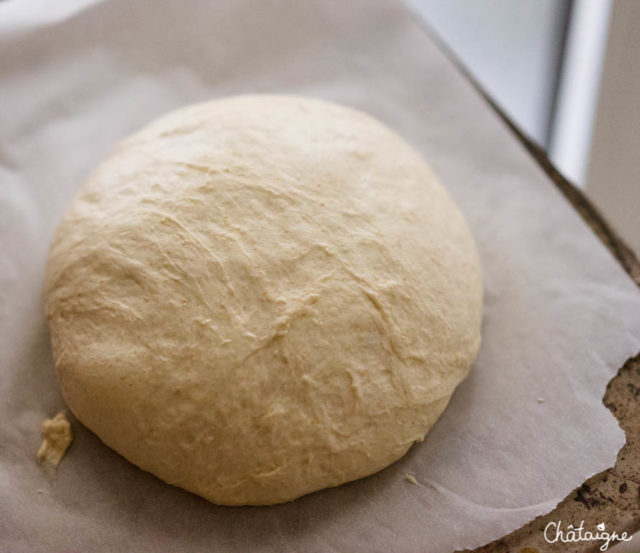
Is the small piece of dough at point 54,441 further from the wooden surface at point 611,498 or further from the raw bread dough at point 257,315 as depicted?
the wooden surface at point 611,498

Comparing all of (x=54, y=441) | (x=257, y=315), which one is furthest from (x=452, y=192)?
(x=54, y=441)

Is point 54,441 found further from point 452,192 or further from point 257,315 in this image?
point 452,192

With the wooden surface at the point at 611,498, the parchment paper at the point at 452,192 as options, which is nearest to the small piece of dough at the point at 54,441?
the parchment paper at the point at 452,192

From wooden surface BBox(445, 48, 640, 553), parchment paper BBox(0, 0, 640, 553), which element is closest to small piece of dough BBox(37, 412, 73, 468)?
parchment paper BBox(0, 0, 640, 553)

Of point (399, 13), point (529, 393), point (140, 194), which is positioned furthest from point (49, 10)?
point (529, 393)

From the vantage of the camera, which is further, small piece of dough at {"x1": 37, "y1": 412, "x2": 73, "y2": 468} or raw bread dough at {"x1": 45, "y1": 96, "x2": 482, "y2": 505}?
small piece of dough at {"x1": 37, "y1": 412, "x2": 73, "y2": 468}

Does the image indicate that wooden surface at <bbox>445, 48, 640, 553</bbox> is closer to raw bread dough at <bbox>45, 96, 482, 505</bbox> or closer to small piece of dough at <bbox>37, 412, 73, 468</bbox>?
raw bread dough at <bbox>45, 96, 482, 505</bbox>
